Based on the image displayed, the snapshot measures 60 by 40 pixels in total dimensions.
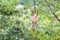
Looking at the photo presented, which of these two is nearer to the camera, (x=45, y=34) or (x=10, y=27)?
(x=45, y=34)

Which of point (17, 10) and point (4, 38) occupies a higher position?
point (17, 10)

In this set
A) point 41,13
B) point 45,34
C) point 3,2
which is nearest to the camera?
point 41,13

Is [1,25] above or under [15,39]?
above

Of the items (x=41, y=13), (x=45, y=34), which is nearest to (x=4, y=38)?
(x=45, y=34)

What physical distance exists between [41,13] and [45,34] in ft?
1.53

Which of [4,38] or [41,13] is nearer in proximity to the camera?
[41,13]

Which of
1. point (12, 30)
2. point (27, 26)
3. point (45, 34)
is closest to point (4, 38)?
point (12, 30)

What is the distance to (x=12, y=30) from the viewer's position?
131 inches

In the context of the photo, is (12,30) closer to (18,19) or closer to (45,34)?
(18,19)

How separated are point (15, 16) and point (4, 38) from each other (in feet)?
1.14

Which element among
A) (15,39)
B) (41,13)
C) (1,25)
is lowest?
(15,39)

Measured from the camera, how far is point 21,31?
11.1 ft

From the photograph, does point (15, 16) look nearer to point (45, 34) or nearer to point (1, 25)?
point (1, 25)

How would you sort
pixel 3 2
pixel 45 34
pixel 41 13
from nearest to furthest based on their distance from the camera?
pixel 41 13 → pixel 45 34 → pixel 3 2
